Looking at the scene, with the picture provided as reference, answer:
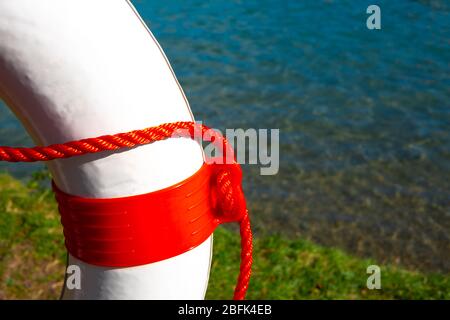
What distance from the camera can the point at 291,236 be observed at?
3.63 meters

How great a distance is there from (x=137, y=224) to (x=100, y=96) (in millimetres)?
265

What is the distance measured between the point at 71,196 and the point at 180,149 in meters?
0.24

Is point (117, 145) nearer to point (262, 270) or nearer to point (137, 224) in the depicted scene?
point (137, 224)

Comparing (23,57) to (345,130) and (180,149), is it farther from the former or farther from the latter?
(345,130)

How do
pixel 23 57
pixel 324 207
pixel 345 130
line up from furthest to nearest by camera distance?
pixel 345 130
pixel 324 207
pixel 23 57

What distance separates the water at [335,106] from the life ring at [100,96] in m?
2.41

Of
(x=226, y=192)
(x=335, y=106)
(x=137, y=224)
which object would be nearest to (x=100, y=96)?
(x=137, y=224)

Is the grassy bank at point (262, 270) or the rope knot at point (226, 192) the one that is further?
the grassy bank at point (262, 270)

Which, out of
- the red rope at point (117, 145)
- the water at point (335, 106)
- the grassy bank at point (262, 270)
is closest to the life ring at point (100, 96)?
the red rope at point (117, 145)

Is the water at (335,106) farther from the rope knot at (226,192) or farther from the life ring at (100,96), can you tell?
the life ring at (100,96)

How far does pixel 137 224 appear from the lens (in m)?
1.25

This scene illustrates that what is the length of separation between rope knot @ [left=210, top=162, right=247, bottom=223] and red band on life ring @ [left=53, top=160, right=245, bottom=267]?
4 cm

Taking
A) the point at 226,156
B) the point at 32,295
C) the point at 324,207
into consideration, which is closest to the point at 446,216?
the point at 324,207

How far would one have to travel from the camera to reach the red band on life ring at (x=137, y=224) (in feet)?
4.09
